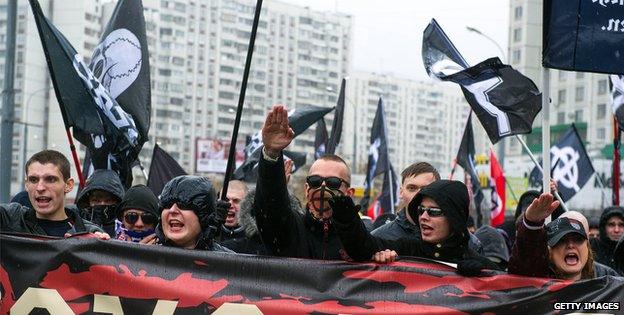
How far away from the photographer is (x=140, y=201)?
6453mm

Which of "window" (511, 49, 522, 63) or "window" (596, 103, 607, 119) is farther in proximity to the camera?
"window" (511, 49, 522, 63)

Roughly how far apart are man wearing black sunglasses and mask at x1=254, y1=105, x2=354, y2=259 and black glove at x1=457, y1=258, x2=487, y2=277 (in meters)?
0.52

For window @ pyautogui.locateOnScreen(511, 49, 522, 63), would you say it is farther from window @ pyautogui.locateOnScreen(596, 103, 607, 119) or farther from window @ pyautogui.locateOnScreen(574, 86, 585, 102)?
window @ pyautogui.locateOnScreen(596, 103, 607, 119)

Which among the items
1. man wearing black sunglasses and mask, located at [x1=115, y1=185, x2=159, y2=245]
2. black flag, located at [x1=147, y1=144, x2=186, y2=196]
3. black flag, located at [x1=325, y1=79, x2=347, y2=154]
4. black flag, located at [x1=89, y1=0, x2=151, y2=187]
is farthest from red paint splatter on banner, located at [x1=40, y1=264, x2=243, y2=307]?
Answer: black flag, located at [x1=325, y1=79, x2=347, y2=154]

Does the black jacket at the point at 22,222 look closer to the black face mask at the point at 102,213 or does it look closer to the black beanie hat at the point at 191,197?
the black beanie hat at the point at 191,197

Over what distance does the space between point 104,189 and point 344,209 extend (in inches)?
111

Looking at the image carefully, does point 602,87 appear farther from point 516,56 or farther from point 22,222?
point 22,222

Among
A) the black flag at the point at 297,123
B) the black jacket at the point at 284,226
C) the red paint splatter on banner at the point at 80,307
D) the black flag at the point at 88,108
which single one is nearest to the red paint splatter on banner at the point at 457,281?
the black jacket at the point at 284,226

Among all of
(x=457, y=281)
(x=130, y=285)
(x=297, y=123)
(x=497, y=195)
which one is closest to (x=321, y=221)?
(x=457, y=281)

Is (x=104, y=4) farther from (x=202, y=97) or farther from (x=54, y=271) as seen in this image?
(x=54, y=271)

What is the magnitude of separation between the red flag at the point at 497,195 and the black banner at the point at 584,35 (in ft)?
32.8

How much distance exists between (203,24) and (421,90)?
52382 millimetres

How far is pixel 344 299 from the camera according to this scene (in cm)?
498

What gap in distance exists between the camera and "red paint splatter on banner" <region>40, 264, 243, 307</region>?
16.3 feet
